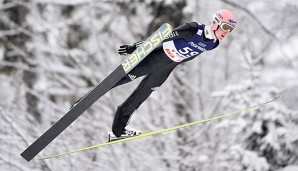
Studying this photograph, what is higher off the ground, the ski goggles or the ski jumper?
the ski jumper

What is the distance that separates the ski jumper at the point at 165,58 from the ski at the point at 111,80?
10cm

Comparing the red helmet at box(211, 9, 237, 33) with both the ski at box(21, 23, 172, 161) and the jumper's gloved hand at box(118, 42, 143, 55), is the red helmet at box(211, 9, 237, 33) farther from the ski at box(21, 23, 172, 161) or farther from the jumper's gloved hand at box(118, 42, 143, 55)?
the jumper's gloved hand at box(118, 42, 143, 55)

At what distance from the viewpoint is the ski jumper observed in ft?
15.4

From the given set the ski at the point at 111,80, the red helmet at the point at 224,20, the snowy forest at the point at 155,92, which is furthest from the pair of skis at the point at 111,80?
the snowy forest at the point at 155,92

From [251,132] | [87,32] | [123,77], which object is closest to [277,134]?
[251,132]

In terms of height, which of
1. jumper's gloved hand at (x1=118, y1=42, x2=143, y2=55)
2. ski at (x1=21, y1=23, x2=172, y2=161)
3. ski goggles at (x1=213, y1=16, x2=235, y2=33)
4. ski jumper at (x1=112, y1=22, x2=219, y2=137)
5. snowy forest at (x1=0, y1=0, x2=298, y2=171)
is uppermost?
snowy forest at (x1=0, y1=0, x2=298, y2=171)

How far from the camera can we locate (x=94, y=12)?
10188mm

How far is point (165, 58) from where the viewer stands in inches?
194

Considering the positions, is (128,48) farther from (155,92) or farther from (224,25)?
(155,92)

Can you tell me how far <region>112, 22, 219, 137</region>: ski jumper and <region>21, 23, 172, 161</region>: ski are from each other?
10cm

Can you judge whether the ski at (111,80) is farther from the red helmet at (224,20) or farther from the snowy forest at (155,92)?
the snowy forest at (155,92)

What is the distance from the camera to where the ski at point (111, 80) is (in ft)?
15.1

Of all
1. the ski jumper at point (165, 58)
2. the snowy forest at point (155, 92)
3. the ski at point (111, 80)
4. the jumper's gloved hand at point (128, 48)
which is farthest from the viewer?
the snowy forest at point (155, 92)

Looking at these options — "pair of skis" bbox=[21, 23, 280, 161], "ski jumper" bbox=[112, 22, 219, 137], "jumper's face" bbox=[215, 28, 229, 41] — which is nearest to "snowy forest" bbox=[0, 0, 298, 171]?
"pair of skis" bbox=[21, 23, 280, 161]
